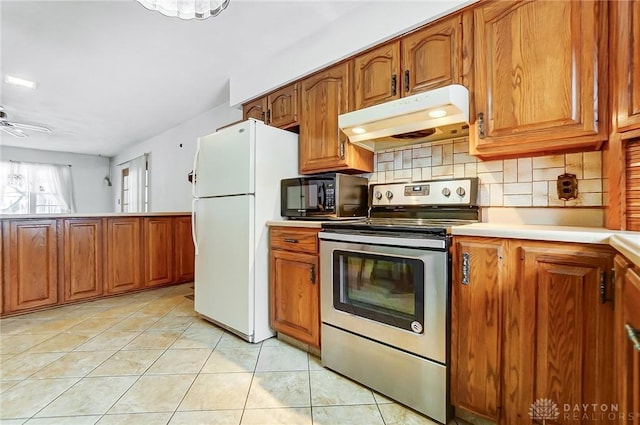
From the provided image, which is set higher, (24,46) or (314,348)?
(24,46)

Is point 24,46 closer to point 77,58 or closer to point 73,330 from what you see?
point 77,58

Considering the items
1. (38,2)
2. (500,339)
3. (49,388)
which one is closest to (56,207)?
(38,2)

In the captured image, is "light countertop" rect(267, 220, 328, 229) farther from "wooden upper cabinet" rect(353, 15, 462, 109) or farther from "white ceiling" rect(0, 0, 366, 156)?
"white ceiling" rect(0, 0, 366, 156)

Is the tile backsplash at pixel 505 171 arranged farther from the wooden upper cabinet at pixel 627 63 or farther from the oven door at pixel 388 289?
the oven door at pixel 388 289

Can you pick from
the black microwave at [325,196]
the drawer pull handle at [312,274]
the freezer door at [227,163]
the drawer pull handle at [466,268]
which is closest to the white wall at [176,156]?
the freezer door at [227,163]

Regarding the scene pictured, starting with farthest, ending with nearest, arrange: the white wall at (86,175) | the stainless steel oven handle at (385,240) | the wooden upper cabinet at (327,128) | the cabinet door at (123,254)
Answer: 1. the white wall at (86,175)
2. the cabinet door at (123,254)
3. the wooden upper cabinet at (327,128)
4. the stainless steel oven handle at (385,240)

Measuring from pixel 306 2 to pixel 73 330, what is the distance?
3066 mm

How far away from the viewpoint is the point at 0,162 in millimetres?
6129

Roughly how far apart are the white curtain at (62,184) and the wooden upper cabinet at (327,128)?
7228mm

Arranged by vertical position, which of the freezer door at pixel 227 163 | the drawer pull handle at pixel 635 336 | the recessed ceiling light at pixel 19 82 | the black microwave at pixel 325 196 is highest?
the recessed ceiling light at pixel 19 82

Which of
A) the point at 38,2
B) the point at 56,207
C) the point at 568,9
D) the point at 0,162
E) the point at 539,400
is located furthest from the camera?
the point at 56,207

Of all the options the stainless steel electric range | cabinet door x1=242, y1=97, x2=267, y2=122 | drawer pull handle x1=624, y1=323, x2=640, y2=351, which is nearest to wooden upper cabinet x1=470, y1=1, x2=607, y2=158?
the stainless steel electric range

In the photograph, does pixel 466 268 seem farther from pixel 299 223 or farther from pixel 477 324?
pixel 299 223

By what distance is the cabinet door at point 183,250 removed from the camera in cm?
398
